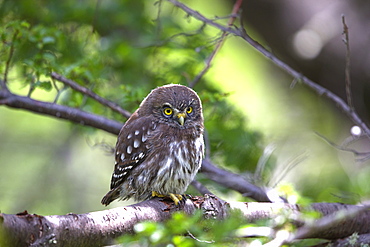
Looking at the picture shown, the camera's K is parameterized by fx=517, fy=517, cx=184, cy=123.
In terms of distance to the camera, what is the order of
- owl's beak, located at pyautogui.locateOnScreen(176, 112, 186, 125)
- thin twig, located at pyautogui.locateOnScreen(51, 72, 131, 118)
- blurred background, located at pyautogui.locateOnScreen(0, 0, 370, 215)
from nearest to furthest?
1. owl's beak, located at pyautogui.locateOnScreen(176, 112, 186, 125)
2. thin twig, located at pyautogui.locateOnScreen(51, 72, 131, 118)
3. blurred background, located at pyautogui.locateOnScreen(0, 0, 370, 215)

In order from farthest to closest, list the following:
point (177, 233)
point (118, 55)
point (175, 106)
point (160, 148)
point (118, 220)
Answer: point (118, 55), point (175, 106), point (160, 148), point (118, 220), point (177, 233)

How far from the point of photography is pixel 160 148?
4.17m

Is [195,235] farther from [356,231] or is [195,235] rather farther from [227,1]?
[227,1]

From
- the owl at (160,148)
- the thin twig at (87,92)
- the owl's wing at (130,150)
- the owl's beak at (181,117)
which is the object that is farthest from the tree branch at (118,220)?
the thin twig at (87,92)

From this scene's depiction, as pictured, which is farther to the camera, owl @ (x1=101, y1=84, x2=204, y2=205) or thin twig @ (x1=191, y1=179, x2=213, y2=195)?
thin twig @ (x1=191, y1=179, x2=213, y2=195)

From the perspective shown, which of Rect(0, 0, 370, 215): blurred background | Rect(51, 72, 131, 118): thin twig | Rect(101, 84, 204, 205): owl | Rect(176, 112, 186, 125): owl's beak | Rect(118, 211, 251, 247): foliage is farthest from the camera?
Rect(0, 0, 370, 215): blurred background

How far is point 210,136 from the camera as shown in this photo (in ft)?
17.9

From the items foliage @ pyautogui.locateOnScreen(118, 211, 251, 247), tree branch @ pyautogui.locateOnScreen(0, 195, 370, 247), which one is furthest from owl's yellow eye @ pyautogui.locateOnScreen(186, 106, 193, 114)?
foliage @ pyautogui.locateOnScreen(118, 211, 251, 247)

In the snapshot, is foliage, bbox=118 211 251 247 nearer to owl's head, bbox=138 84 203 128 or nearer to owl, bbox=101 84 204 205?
owl, bbox=101 84 204 205

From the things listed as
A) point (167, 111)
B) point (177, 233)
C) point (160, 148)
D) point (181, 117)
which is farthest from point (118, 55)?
point (177, 233)

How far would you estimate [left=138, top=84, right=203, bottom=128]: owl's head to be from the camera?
169 inches

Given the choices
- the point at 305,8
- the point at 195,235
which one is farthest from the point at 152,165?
the point at 305,8

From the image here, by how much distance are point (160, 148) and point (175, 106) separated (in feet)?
1.30

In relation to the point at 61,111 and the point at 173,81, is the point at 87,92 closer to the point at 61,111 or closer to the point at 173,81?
the point at 61,111
